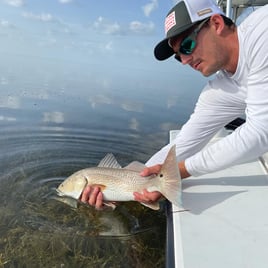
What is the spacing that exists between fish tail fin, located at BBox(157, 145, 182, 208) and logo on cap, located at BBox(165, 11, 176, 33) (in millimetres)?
759

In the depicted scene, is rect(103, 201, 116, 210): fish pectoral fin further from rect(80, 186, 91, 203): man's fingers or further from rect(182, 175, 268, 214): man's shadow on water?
rect(182, 175, 268, 214): man's shadow on water

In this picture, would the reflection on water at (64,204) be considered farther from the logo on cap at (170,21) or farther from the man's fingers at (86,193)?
the logo on cap at (170,21)

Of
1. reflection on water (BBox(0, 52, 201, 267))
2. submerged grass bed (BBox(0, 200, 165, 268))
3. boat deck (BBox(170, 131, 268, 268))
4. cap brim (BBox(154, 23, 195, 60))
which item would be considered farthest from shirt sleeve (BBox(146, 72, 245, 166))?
reflection on water (BBox(0, 52, 201, 267))

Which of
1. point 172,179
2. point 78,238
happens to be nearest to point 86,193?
point 78,238

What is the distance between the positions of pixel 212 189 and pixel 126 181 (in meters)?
0.64

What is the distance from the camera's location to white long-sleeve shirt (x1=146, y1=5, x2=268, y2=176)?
6.43 feet

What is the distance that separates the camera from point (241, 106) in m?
2.67

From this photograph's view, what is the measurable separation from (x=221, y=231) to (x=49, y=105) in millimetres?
8541

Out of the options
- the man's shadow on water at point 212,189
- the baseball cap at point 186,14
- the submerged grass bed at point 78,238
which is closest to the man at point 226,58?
the baseball cap at point 186,14

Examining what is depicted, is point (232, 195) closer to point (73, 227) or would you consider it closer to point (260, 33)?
point (260, 33)

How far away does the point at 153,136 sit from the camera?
6516mm

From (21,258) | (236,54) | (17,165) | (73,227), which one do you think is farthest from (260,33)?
(17,165)

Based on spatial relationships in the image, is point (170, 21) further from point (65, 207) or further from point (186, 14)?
point (65, 207)

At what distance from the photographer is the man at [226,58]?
197cm
